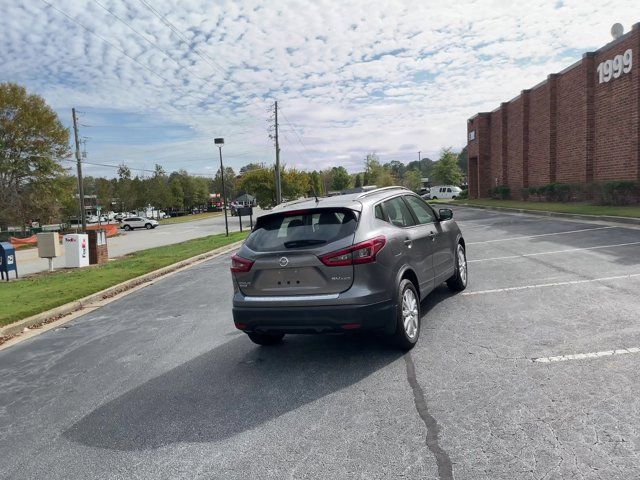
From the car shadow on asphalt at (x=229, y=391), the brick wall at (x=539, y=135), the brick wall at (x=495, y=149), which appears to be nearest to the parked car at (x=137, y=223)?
the brick wall at (x=495, y=149)

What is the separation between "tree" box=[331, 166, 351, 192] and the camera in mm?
115562

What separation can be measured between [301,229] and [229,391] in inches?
63.9

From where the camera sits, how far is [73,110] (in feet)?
140

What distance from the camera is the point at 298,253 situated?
474cm

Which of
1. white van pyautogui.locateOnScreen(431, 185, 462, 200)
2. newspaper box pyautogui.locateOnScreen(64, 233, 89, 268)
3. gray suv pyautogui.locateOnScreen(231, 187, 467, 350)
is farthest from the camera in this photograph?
white van pyautogui.locateOnScreen(431, 185, 462, 200)

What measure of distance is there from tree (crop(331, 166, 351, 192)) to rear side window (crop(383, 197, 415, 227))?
10729 cm

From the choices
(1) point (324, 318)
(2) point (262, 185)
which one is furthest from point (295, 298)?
(2) point (262, 185)

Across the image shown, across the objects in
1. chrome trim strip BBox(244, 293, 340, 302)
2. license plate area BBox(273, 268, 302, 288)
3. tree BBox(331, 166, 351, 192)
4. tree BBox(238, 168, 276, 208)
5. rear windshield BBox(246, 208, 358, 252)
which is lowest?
chrome trim strip BBox(244, 293, 340, 302)

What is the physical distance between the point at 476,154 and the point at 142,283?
3784 cm

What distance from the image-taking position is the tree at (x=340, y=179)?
116 m

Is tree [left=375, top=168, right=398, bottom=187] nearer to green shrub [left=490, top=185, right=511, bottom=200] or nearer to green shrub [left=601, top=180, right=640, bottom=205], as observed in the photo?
green shrub [left=490, top=185, right=511, bottom=200]

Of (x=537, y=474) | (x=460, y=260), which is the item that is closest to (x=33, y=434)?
(x=537, y=474)

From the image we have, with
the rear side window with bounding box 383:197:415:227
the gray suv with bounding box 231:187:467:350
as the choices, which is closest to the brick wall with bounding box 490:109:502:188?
the rear side window with bounding box 383:197:415:227

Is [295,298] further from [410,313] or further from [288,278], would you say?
[410,313]
